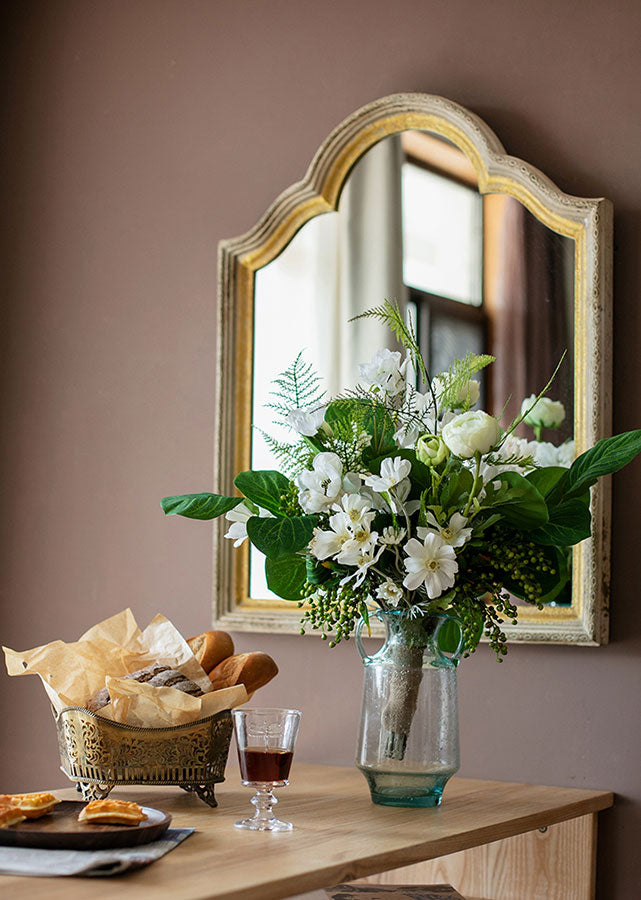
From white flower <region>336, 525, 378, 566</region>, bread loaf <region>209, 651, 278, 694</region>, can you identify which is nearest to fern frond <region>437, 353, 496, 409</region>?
white flower <region>336, 525, 378, 566</region>

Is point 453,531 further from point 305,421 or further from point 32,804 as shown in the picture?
point 32,804

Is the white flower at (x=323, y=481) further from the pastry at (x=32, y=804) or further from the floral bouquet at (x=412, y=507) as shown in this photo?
the pastry at (x=32, y=804)

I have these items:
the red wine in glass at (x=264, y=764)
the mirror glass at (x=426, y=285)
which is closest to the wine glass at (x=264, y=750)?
the red wine in glass at (x=264, y=764)

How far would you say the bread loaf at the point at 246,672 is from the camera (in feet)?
5.62

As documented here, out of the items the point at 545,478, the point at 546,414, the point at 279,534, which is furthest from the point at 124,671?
the point at 546,414

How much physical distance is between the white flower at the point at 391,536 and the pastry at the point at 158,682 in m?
0.34

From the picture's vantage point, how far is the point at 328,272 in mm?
2131

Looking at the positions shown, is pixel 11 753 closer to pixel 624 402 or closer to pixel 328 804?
pixel 328 804

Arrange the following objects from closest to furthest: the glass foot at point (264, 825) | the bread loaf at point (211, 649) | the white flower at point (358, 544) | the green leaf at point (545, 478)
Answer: the glass foot at point (264, 825)
the white flower at point (358, 544)
the green leaf at point (545, 478)
the bread loaf at point (211, 649)

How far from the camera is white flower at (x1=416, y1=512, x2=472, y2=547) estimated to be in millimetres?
1514

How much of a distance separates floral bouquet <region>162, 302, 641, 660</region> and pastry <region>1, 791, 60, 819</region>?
43cm

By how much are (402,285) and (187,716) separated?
2.78 ft

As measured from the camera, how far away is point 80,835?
4.11 feet

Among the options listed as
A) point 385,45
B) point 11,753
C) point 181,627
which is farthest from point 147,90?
point 11,753
